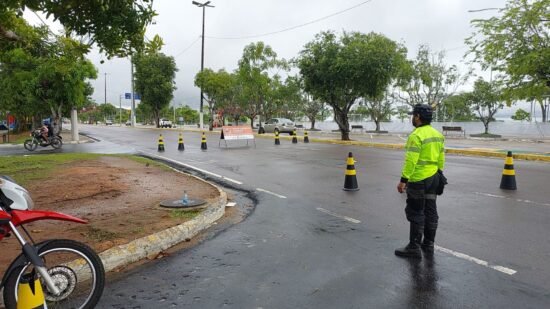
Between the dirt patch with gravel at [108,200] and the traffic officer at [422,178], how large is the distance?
321 centimetres

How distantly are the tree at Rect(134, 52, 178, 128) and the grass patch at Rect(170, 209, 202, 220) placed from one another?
49154 mm

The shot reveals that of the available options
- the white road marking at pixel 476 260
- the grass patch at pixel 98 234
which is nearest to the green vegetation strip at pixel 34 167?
the grass patch at pixel 98 234

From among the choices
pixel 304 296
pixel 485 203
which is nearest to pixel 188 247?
pixel 304 296

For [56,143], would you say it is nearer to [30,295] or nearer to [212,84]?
[30,295]

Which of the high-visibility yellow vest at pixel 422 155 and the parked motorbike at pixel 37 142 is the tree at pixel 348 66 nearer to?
the parked motorbike at pixel 37 142

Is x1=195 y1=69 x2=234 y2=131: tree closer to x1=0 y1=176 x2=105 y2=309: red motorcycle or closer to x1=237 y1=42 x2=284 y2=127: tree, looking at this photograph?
x1=237 y1=42 x2=284 y2=127: tree

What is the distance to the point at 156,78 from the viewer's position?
52.9 m

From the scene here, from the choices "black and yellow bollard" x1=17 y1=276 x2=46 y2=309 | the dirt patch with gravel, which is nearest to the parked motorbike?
the dirt patch with gravel

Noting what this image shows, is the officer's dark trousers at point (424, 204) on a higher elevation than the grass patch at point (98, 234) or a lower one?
higher

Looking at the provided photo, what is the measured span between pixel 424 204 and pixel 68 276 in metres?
3.88

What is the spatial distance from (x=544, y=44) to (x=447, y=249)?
16255mm

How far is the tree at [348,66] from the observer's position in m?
24.0

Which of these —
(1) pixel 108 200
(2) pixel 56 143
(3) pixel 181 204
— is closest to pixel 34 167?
(1) pixel 108 200

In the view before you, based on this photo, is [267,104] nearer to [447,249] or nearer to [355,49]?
[355,49]
